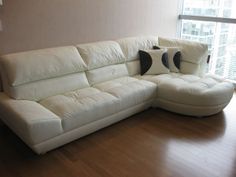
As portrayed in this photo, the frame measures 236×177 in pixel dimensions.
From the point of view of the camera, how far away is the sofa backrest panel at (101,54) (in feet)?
10.1

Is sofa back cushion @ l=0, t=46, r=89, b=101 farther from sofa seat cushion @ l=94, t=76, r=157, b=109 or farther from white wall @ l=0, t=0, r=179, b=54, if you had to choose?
sofa seat cushion @ l=94, t=76, r=157, b=109

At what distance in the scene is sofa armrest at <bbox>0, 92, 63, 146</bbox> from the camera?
6.91 feet

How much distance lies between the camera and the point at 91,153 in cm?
240

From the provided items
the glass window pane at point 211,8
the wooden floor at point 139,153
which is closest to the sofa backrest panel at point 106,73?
the wooden floor at point 139,153

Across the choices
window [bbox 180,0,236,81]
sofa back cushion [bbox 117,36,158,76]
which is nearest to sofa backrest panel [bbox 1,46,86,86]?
sofa back cushion [bbox 117,36,158,76]

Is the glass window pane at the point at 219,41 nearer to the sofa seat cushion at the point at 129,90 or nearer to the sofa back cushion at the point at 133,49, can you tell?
the sofa back cushion at the point at 133,49

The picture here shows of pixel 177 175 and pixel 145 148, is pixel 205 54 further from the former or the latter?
pixel 177 175

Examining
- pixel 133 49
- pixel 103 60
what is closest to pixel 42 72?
pixel 103 60

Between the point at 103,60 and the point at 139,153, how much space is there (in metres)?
1.37

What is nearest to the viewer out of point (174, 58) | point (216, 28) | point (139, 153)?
point (139, 153)

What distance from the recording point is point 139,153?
7.92 feet

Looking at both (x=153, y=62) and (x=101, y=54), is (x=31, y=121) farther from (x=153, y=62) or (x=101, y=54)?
(x=153, y=62)

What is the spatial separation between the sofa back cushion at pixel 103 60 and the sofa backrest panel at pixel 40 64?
0.13 m

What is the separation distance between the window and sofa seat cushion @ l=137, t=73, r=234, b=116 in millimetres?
1296
